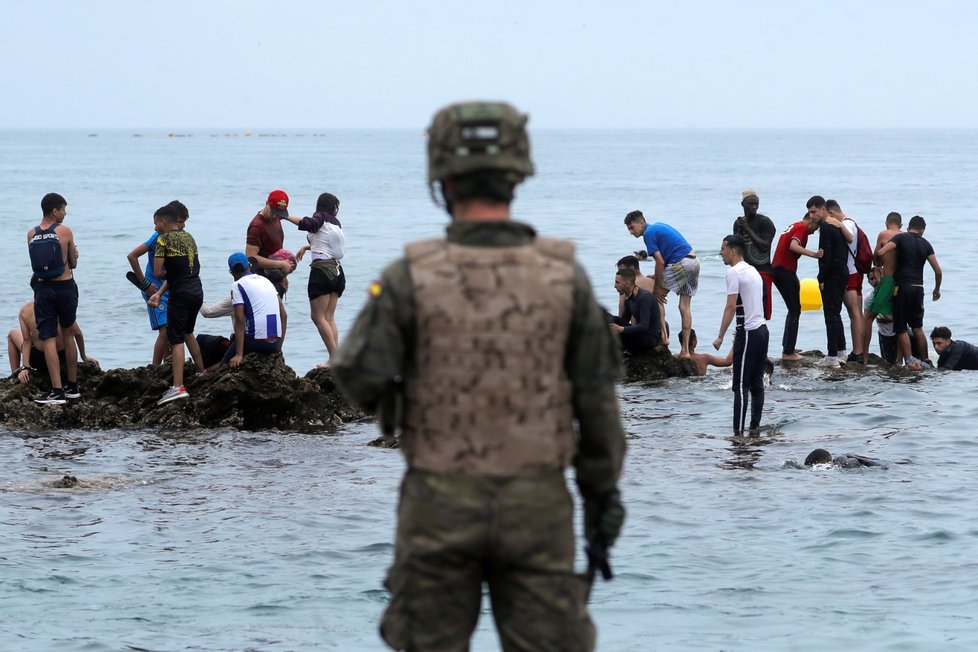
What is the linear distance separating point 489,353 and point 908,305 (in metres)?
14.1

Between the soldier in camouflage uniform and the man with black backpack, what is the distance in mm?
9331

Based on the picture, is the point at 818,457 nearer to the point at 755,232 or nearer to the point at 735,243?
the point at 735,243

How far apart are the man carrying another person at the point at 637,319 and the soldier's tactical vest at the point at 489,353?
38.6 ft

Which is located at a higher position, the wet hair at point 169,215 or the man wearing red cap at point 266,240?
the wet hair at point 169,215

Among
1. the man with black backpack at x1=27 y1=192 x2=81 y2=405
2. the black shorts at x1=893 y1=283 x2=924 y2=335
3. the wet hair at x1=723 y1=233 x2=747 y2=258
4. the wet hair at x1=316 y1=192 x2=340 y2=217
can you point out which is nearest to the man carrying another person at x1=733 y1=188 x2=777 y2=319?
the black shorts at x1=893 y1=283 x2=924 y2=335

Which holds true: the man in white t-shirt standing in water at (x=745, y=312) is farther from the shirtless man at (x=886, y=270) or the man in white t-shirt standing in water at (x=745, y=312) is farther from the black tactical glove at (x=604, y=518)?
the black tactical glove at (x=604, y=518)

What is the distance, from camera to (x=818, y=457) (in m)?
12.4

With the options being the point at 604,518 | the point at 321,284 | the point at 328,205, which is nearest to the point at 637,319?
the point at 321,284

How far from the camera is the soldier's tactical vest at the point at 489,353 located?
3.97 metres

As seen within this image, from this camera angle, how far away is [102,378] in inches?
571

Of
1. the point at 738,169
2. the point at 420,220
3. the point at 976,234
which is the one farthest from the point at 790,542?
the point at 738,169

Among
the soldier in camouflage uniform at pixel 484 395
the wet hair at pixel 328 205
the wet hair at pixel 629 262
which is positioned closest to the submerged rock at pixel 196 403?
the wet hair at pixel 328 205

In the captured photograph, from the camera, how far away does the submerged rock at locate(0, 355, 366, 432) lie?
13.8 metres

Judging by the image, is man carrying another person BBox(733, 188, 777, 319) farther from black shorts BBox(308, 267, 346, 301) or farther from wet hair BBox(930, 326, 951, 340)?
black shorts BBox(308, 267, 346, 301)
